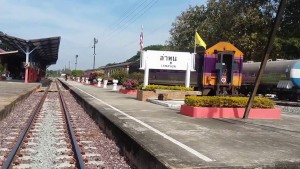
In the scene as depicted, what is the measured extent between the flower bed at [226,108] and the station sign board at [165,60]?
10.0 m

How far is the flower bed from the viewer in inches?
526

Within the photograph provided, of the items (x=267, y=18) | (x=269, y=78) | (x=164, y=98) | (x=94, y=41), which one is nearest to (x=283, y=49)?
(x=267, y=18)

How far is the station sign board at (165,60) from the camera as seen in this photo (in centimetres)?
2362

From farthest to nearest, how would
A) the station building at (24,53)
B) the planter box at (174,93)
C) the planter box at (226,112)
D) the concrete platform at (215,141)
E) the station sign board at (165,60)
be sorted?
1. the station building at (24,53)
2. the station sign board at (165,60)
3. the planter box at (174,93)
4. the planter box at (226,112)
5. the concrete platform at (215,141)

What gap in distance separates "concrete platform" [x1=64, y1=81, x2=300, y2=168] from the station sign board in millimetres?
10750

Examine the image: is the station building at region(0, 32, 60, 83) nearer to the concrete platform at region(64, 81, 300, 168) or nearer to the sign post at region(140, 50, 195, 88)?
the sign post at region(140, 50, 195, 88)

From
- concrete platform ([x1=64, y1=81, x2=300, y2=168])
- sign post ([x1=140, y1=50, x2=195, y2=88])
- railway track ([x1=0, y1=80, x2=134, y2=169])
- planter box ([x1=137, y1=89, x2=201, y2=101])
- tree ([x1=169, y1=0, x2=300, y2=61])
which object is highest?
tree ([x1=169, y1=0, x2=300, y2=61])

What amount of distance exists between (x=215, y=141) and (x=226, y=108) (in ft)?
16.6

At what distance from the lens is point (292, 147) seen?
8.12m

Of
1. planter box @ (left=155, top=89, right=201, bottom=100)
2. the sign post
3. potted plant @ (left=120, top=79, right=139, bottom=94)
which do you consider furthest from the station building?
planter box @ (left=155, top=89, right=201, bottom=100)

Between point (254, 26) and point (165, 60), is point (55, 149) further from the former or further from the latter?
point (254, 26)

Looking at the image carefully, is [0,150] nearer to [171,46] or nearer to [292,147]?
[292,147]

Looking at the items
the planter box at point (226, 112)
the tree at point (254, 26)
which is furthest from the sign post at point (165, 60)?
the tree at point (254, 26)

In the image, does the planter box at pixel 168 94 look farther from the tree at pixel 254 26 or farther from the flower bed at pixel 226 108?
the tree at pixel 254 26
